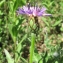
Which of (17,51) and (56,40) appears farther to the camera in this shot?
(56,40)

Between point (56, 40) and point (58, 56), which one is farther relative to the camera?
point (56, 40)

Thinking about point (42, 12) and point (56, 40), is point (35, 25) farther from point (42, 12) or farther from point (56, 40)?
point (56, 40)

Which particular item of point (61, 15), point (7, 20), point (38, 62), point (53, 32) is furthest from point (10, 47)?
point (38, 62)

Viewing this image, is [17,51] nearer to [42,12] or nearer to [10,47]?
[42,12]

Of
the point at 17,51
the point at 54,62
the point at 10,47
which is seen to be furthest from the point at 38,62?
the point at 10,47

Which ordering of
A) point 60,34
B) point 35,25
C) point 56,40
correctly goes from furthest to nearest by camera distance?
point 60,34 → point 56,40 → point 35,25

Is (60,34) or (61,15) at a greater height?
(61,15)

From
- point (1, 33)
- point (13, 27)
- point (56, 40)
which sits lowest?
point (56, 40)

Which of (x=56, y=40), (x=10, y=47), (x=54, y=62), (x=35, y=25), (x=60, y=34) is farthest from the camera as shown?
(x=60, y=34)

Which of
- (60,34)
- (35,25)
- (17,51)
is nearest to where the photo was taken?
(35,25)
